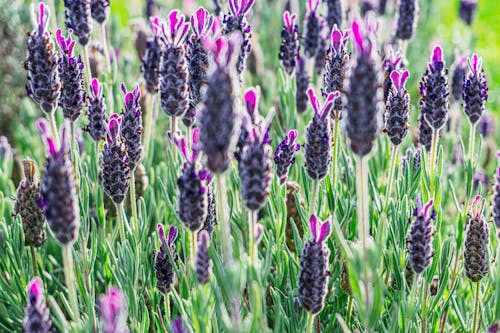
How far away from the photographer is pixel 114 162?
2.22 meters

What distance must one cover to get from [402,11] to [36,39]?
2.15 m


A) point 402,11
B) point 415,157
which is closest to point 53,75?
point 415,157

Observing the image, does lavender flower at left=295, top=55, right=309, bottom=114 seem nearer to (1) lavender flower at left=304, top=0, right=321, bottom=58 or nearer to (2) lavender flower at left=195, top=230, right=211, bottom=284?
(1) lavender flower at left=304, top=0, right=321, bottom=58

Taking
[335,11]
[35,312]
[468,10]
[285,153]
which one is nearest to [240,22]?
[285,153]

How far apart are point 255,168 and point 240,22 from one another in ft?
2.91

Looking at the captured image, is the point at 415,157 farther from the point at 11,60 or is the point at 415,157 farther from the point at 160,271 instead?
the point at 11,60

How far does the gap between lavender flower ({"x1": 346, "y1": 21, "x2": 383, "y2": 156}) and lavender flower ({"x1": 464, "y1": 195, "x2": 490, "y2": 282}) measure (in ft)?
2.31

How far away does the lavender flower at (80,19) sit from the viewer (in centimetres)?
293

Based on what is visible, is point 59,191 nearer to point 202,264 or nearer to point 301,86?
point 202,264

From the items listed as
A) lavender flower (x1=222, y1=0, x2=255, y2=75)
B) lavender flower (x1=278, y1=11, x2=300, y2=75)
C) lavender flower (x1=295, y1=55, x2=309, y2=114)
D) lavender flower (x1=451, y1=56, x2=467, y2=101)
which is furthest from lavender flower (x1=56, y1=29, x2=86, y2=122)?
lavender flower (x1=451, y1=56, x2=467, y2=101)

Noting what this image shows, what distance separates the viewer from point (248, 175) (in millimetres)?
1759

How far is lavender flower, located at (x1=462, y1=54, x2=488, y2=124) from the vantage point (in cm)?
255

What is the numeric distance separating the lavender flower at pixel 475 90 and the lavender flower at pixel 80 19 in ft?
5.15

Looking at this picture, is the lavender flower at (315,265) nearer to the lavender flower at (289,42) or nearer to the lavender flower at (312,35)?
the lavender flower at (289,42)
